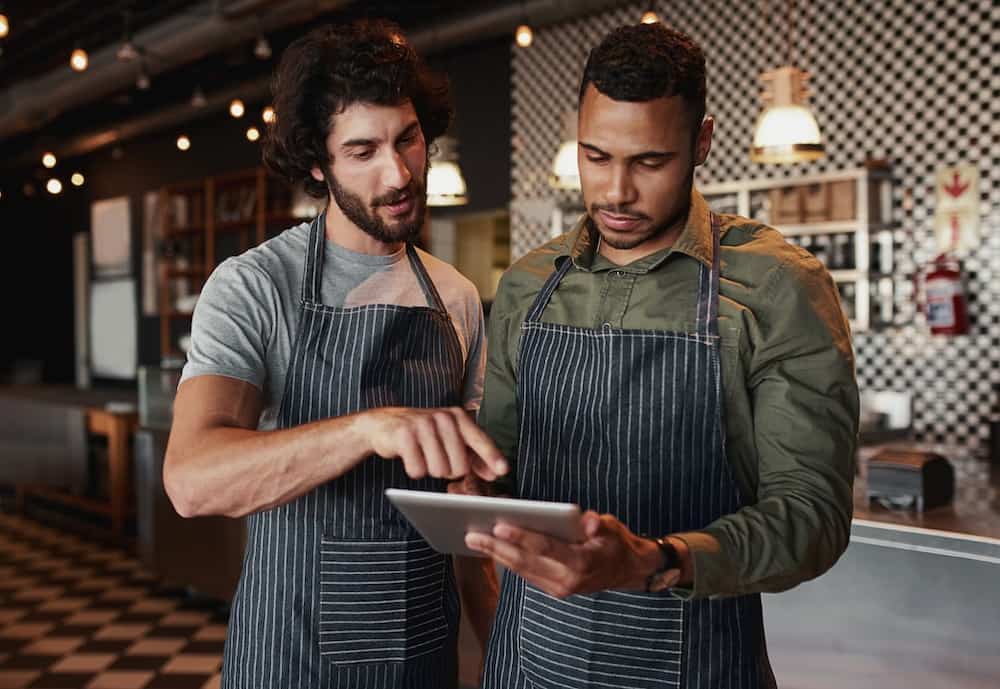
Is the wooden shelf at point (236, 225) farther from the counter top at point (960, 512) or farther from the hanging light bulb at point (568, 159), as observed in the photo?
the counter top at point (960, 512)

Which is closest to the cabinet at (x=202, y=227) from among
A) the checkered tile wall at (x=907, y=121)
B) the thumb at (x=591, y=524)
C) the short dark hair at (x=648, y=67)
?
the checkered tile wall at (x=907, y=121)

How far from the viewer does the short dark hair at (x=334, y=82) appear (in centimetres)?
178

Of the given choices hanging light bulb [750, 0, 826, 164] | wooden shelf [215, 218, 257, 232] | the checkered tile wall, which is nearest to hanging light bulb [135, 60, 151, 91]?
wooden shelf [215, 218, 257, 232]

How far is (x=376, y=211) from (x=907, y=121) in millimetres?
4267

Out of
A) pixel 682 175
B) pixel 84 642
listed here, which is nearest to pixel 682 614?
pixel 682 175

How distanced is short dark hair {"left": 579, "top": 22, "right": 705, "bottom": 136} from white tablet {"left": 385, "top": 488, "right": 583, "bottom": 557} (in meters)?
0.65

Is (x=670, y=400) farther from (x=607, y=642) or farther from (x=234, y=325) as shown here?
(x=234, y=325)

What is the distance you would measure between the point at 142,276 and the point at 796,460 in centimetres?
1067

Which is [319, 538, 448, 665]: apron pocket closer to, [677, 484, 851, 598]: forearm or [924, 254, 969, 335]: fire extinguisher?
[677, 484, 851, 598]: forearm

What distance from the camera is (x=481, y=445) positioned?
1.30m

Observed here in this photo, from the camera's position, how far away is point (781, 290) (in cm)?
146

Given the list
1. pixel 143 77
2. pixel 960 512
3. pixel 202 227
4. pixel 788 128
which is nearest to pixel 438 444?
pixel 960 512

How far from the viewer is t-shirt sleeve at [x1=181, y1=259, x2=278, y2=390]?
5.43 feet

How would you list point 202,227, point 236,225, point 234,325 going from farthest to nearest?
point 202,227 < point 236,225 < point 234,325
